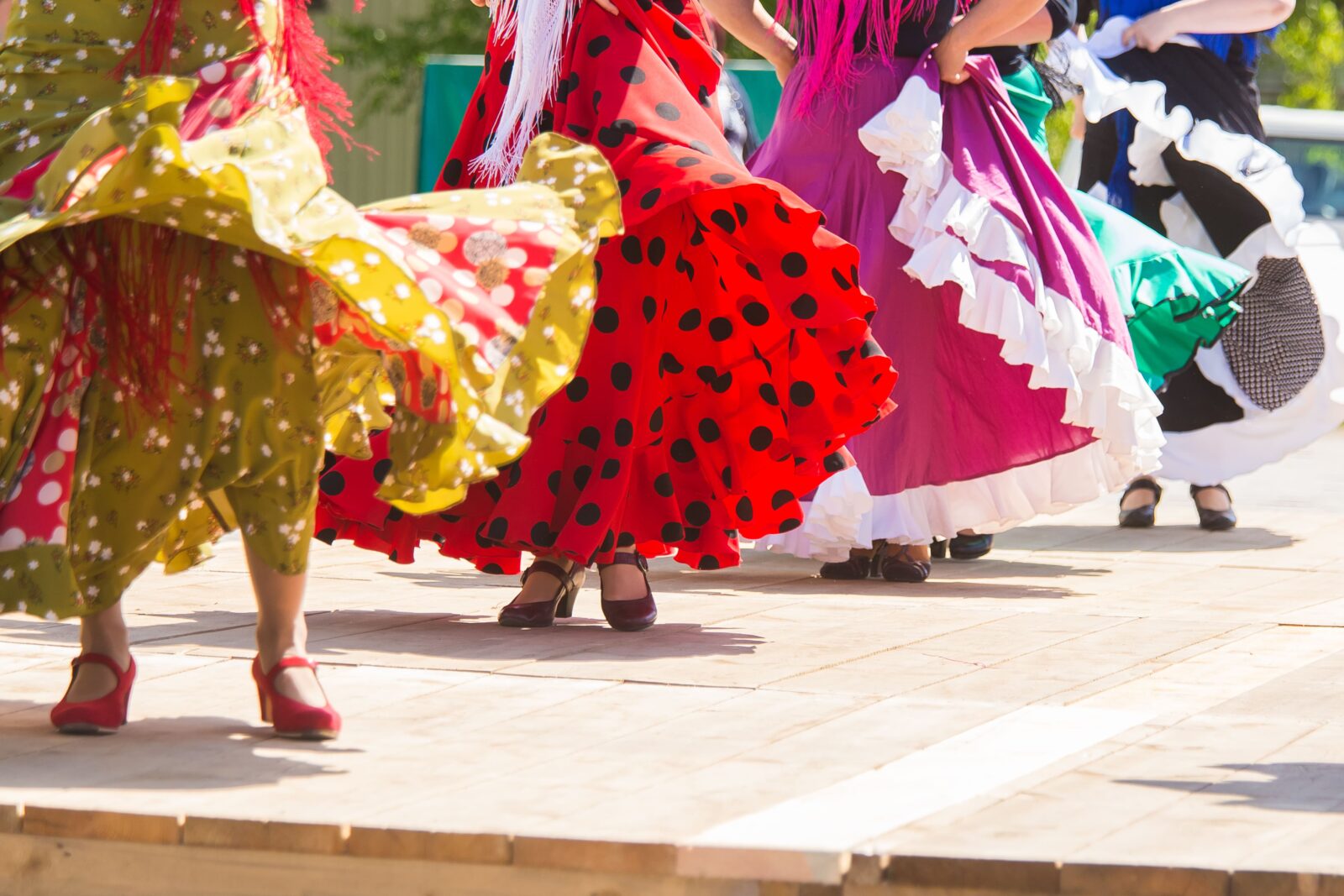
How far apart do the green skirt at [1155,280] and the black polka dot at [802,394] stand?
163 centimetres

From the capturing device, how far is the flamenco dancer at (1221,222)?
667 centimetres

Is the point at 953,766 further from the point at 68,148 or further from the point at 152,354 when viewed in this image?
the point at 68,148

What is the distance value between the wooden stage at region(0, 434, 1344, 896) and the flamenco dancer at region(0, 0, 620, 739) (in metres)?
0.33

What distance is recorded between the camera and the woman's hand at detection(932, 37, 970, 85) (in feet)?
17.4

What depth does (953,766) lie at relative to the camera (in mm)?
2992

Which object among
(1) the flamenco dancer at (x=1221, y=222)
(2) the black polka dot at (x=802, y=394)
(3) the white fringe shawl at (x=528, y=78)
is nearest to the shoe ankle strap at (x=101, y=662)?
(3) the white fringe shawl at (x=528, y=78)

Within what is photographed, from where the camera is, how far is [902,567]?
5.40m

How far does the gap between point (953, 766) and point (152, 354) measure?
4.50 ft

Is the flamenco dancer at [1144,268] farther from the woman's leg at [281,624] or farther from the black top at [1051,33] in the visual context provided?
the woman's leg at [281,624]

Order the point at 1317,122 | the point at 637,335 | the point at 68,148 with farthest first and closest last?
the point at 1317,122 < the point at 637,335 < the point at 68,148

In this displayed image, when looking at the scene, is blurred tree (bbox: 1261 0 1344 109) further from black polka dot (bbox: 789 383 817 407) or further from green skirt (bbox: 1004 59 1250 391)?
black polka dot (bbox: 789 383 817 407)

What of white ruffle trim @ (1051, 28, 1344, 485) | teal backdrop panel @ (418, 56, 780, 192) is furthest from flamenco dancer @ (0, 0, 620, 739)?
teal backdrop panel @ (418, 56, 780, 192)

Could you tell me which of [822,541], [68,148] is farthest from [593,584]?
[68,148]

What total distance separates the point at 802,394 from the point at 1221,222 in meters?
2.84
